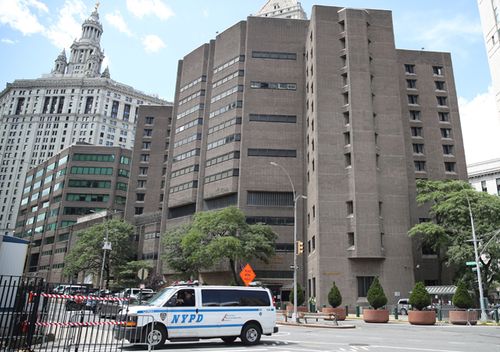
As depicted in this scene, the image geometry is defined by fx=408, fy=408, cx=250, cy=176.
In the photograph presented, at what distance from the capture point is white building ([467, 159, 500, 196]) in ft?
325

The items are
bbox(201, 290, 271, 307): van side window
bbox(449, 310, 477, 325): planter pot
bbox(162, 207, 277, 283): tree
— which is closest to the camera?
bbox(201, 290, 271, 307): van side window

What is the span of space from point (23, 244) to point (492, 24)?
47566 millimetres

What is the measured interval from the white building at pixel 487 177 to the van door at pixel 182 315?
100859 millimetres

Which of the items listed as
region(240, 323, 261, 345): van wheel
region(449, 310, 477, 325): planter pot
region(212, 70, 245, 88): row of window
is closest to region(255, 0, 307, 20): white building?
region(212, 70, 245, 88): row of window

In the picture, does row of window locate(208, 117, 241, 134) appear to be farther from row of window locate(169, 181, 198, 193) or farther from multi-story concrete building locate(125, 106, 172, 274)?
multi-story concrete building locate(125, 106, 172, 274)

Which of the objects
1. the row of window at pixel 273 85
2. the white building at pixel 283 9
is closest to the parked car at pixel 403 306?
the row of window at pixel 273 85

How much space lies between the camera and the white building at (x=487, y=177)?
99188 millimetres

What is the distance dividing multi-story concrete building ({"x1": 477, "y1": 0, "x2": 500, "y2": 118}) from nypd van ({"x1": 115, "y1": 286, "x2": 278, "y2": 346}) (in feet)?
122

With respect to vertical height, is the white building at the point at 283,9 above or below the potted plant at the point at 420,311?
above

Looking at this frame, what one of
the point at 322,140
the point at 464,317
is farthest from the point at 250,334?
the point at 322,140

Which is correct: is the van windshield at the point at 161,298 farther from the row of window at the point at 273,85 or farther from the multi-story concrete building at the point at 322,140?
the row of window at the point at 273,85

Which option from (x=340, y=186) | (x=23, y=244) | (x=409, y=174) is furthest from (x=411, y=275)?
(x=23, y=244)

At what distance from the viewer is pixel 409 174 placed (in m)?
61.5

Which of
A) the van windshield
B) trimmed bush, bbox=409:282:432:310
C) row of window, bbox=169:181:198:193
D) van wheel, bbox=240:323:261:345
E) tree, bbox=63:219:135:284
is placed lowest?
van wheel, bbox=240:323:261:345
